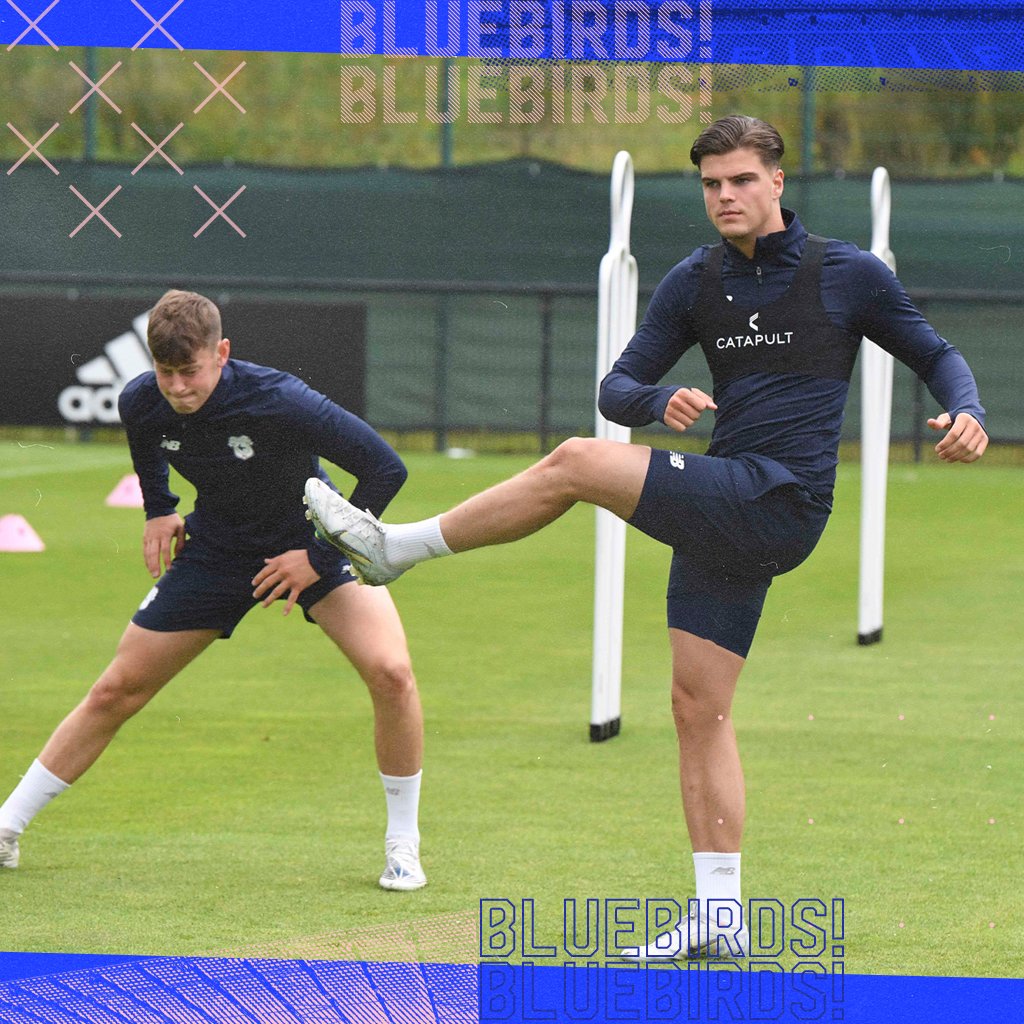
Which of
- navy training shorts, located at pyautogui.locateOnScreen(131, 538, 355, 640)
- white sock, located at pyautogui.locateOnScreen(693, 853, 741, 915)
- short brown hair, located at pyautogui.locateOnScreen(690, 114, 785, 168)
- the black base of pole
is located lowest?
white sock, located at pyautogui.locateOnScreen(693, 853, 741, 915)

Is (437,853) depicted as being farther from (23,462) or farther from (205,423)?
(23,462)

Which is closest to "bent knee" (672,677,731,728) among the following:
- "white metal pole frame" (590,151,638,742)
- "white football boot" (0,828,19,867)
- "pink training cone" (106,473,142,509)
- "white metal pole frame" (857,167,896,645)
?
"white football boot" (0,828,19,867)

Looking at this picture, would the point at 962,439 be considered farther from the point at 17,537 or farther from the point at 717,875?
the point at 17,537

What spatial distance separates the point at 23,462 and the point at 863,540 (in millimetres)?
9261

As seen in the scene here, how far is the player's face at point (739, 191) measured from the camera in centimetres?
368

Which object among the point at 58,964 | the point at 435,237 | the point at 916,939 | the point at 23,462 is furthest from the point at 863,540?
the point at 23,462

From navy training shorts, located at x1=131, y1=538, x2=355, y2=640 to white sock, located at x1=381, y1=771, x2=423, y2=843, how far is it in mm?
505

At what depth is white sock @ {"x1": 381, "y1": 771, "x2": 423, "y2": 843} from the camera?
459 cm

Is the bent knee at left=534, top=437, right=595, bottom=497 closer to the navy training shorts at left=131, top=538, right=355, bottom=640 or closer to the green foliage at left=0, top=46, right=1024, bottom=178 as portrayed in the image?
the navy training shorts at left=131, top=538, right=355, bottom=640

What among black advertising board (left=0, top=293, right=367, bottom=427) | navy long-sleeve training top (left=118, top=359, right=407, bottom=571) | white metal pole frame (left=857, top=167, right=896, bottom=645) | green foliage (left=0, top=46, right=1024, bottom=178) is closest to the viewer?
navy long-sleeve training top (left=118, top=359, right=407, bottom=571)

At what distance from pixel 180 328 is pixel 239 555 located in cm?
65

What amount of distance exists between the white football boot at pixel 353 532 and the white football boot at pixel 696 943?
960mm

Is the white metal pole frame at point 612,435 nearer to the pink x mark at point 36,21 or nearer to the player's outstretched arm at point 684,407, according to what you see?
the pink x mark at point 36,21

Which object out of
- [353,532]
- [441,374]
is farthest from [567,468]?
[441,374]
